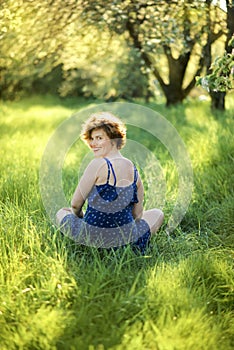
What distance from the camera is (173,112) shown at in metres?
9.90

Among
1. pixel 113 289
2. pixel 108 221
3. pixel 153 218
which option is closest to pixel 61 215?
pixel 108 221

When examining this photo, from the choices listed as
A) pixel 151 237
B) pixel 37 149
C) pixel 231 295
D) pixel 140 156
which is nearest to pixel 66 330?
pixel 231 295

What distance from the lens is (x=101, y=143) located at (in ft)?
11.5

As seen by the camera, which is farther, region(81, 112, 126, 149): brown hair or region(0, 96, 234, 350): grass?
region(81, 112, 126, 149): brown hair

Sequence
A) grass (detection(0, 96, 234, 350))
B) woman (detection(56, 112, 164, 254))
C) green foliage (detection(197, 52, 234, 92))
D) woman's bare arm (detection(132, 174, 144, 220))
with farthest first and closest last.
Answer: green foliage (detection(197, 52, 234, 92)) → woman's bare arm (detection(132, 174, 144, 220)) → woman (detection(56, 112, 164, 254)) → grass (detection(0, 96, 234, 350))

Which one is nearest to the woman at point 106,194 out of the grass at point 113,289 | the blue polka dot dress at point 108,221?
the blue polka dot dress at point 108,221

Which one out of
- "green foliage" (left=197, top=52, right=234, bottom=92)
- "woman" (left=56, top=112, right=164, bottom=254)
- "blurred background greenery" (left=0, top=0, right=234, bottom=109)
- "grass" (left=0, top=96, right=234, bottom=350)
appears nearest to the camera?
"grass" (left=0, top=96, right=234, bottom=350)

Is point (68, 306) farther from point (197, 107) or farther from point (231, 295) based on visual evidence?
point (197, 107)

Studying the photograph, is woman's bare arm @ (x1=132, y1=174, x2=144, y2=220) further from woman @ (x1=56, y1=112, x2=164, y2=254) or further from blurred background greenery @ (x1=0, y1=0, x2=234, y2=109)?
blurred background greenery @ (x1=0, y1=0, x2=234, y2=109)

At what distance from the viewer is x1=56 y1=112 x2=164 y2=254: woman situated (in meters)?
3.40

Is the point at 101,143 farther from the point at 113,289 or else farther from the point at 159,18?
the point at 159,18

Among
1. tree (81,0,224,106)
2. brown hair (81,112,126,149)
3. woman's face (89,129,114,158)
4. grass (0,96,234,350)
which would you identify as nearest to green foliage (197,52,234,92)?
brown hair (81,112,126,149)

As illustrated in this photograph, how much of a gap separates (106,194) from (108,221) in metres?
0.19

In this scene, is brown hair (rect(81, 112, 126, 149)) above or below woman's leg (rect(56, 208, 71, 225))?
above
